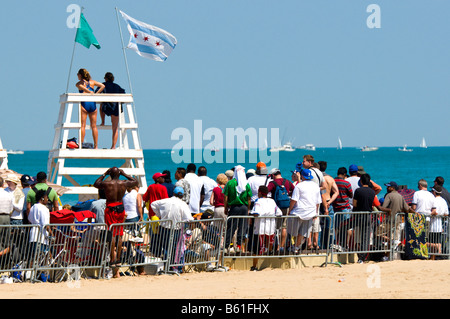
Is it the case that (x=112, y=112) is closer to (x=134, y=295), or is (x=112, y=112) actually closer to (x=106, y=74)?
(x=106, y=74)

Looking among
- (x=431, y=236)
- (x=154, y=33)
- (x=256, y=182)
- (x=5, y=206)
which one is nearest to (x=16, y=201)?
(x=5, y=206)

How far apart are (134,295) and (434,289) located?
4750 mm

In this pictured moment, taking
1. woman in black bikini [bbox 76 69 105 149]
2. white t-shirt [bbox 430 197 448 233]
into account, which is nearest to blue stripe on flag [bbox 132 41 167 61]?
woman in black bikini [bbox 76 69 105 149]

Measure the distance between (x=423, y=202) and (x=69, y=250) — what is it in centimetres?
757

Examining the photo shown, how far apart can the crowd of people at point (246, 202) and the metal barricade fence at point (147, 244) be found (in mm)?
128

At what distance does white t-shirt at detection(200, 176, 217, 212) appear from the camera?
16.4 m

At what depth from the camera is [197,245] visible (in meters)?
14.7

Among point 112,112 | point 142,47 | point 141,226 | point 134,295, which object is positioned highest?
point 142,47

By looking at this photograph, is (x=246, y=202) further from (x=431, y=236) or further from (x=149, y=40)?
(x=149, y=40)

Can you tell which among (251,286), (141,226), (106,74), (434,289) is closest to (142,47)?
(106,74)

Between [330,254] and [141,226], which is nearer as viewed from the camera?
[141,226]

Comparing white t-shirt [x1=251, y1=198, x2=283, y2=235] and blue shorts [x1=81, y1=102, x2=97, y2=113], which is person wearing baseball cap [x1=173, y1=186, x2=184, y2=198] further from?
blue shorts [x1=81, y1=102, x2=97, y2=113]

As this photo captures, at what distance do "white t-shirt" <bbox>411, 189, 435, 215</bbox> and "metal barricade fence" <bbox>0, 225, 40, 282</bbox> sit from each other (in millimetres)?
8004
